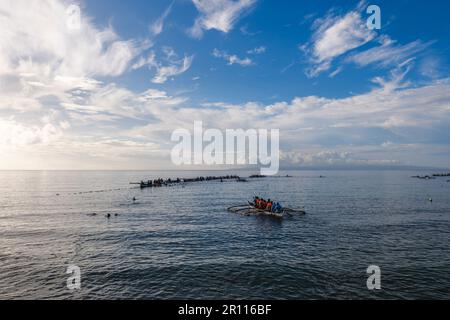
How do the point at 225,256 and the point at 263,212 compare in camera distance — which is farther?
the point at 263,212

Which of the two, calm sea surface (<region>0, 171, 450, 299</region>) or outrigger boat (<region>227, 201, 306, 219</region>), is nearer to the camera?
calm sea surface (<region>0, 171, 450, 299</region>)

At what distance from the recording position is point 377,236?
131 ft

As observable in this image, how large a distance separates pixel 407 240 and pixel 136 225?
38.3 metres

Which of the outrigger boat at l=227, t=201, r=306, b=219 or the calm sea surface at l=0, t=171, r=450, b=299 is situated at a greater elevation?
the outrigger boat at l=227, t=201, r=306, b=219

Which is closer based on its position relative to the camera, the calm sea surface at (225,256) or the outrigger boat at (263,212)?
the calm sea surface at (225,256)

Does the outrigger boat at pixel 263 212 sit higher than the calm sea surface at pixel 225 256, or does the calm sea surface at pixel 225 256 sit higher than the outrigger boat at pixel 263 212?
the outrigger boat at pixel 263 212

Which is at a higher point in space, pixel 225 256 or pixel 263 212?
pixel 263 212

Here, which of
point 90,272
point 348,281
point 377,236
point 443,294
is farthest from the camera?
point 377,236

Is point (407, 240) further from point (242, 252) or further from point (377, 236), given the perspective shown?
point (242, 252)
